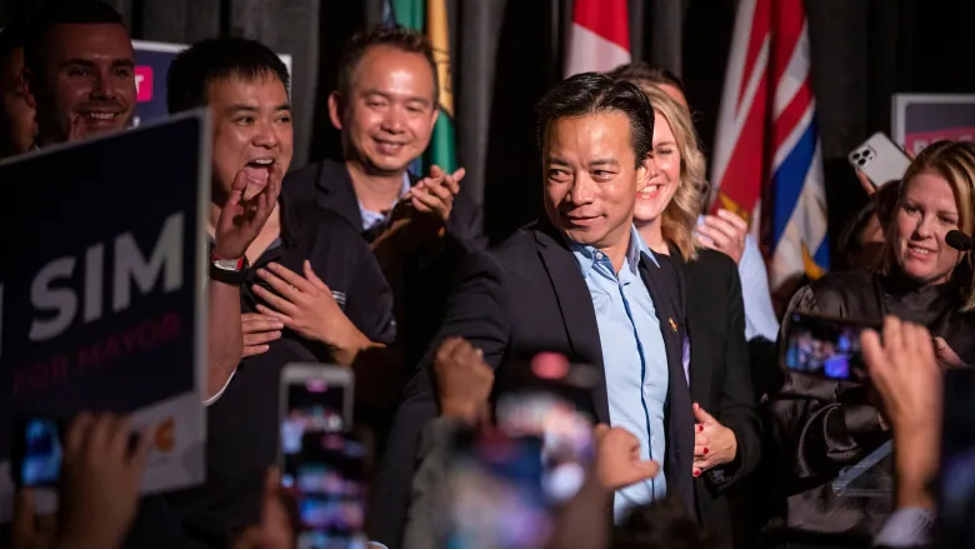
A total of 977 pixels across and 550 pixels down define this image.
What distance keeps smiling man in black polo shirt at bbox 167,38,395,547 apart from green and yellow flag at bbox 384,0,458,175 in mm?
860

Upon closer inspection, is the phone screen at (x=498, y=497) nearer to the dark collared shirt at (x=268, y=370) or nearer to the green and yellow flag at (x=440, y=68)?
the dark collared shirt at (x=268, y=370)

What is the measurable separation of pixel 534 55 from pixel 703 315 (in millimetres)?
1359

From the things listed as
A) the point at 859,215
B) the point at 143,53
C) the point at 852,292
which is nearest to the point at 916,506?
the point at 852,292

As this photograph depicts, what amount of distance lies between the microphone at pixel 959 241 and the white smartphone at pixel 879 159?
1.01 m

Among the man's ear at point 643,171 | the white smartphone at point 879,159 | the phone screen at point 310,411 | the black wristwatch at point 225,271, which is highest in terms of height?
the white smartphone at point 879,159

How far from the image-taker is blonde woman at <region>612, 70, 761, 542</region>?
97.8 inches

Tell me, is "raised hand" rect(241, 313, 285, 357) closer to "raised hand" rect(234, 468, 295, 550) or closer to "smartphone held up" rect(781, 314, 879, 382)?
"raised hand" rect(234, 468, 295, 550)

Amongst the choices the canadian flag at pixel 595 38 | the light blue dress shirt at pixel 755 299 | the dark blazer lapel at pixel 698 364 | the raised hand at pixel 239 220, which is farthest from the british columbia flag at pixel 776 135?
the raised hand at pixel 239 220

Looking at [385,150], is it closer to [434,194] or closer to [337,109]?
[337,109]

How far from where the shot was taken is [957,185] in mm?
2627

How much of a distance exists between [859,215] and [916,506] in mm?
1855

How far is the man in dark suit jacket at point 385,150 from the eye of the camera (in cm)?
288

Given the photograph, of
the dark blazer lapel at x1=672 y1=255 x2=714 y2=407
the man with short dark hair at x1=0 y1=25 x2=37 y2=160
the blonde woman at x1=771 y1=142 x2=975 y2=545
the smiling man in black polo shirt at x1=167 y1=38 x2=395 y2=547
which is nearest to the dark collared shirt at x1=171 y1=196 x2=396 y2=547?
the smiling man in black polo shirt at x1=167 y1=38 x2=395 y2=547

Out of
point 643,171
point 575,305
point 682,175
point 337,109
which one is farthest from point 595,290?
point 337,109
